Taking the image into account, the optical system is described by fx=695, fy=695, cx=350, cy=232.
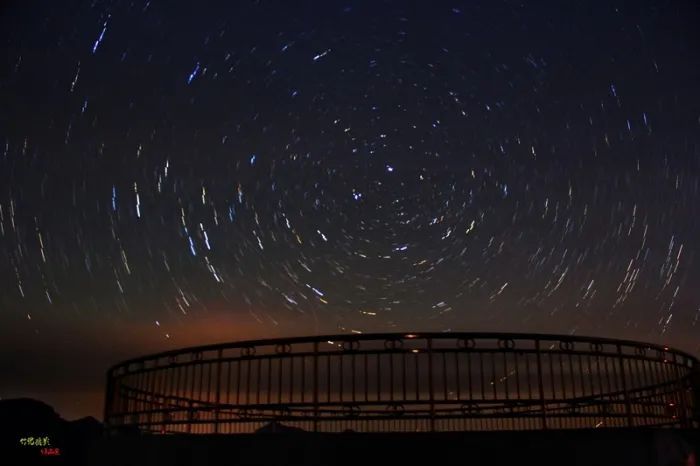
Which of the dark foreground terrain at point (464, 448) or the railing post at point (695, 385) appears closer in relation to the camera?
the dark foreground terrain at point (464, 448)

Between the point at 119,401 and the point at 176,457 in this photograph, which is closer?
the point at 176,457

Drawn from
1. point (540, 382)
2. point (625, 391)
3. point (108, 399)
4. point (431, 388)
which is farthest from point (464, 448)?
point (108, 399)

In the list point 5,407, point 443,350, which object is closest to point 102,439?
point 443,350

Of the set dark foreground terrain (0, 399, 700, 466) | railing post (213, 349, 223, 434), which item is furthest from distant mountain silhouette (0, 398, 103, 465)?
dark foreground terrain (0, 399, 700, 466)

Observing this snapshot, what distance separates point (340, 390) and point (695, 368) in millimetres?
6151

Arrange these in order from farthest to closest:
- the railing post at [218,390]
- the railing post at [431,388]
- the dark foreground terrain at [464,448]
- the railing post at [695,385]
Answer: the railing post at [695,385] < the railing post at [218,390] < the railing post at [431,388] < the dark foreground terrain at [464,448]

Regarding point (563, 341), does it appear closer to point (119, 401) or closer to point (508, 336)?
point (508, 336)

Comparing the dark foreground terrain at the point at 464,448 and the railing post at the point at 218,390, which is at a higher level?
the railing post at the point at 218,390

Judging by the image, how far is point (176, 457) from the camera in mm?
8719

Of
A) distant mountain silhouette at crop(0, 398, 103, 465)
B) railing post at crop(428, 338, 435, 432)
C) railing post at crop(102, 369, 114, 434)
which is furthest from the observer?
distant mountain silhouette at crop(0, 398, 103, 465)

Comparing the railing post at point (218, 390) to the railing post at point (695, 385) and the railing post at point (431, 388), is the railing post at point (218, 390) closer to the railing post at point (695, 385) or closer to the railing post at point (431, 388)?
the railing post at point (431, 388)

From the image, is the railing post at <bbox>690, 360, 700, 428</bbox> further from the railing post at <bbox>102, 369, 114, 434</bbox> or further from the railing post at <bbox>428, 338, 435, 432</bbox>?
the railing post at <bbox>102, 369, 114, 434</bbox>

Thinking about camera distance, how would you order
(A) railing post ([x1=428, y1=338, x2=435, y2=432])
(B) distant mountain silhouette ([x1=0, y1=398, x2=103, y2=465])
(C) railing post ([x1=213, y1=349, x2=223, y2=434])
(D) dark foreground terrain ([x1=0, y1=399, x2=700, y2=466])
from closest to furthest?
(D) dark foreground terrain ([x1=0, y1=399, x2=700, y2=466]) < (A) railing post ([x1=428, y1=338, x2=435, y2=432]) < (C) railing post ([x1=213, y1=349, x2=223, y2=434]) < (B) distant mountain silhouette ([x1=0, y1=398, x2=103, y2=465])

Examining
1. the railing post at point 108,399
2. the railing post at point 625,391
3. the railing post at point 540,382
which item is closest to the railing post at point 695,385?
the railing post at point 625,391
